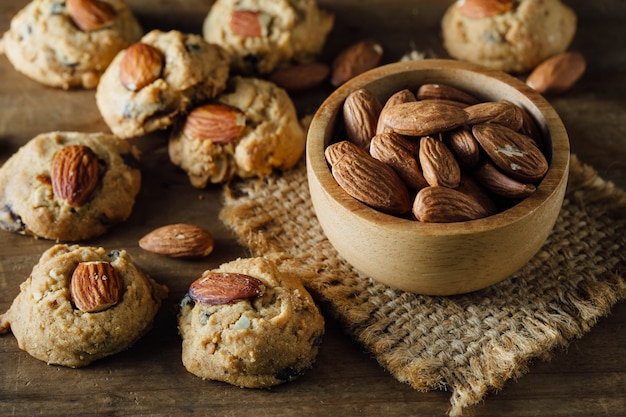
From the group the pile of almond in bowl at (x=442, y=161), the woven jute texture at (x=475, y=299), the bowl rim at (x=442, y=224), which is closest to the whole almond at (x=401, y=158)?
the pile of almond in bowl at (x=442, y=161)

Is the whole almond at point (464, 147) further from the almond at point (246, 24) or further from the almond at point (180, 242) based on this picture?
the almond at point (246, 24)

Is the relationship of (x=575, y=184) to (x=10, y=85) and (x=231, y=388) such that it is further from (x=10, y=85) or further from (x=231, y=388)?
(x=10, y=85)

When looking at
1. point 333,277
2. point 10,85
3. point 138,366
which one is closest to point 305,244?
point 333,277

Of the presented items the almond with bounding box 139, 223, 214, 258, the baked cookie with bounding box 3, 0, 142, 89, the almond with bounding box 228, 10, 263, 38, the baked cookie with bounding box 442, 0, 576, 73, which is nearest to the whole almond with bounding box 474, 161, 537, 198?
the almond with bounding box 139, 223, 214, 258

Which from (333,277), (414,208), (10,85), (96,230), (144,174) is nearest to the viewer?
(414,208)

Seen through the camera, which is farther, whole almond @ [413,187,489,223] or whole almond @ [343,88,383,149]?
whole almond @ [343,88,383,149]

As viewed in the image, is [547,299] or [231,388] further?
[547,299]

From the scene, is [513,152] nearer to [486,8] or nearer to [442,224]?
[442,224]

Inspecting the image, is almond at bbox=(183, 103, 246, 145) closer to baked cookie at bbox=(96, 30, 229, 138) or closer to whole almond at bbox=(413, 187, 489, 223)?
baked cookie at bbox=(96, 30, 229, 138)
